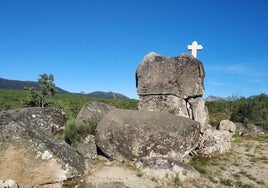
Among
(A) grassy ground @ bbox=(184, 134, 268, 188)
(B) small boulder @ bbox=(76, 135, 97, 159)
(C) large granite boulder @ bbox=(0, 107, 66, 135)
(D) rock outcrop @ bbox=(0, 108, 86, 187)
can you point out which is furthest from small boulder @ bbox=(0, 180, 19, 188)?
(A) grassy ground @ bbox=(184, 134, 268, 188)

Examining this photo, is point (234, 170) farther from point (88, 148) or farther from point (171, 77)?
point (88, 148)

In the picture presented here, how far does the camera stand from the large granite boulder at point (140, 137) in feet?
43.9

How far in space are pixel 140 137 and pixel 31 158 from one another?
14.1 ft

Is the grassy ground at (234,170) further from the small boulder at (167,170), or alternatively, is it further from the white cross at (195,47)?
the white cross at (195,47)

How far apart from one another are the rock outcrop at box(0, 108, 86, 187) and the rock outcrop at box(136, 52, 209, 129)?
7.35m

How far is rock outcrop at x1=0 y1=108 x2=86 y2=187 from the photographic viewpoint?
10992 mm

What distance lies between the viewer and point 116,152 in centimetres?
1349

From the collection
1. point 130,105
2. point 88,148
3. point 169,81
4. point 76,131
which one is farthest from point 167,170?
point 130,105

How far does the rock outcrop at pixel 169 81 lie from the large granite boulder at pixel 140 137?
4124mm

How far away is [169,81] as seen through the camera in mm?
18438

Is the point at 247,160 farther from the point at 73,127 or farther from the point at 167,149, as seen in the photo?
the point at 73,127

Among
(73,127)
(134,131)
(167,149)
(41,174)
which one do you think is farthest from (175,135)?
(41,174)

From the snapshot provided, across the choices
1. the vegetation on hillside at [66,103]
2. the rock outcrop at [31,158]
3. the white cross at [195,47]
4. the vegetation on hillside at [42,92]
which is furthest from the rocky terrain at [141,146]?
the vegetation on hillside at [42,92]

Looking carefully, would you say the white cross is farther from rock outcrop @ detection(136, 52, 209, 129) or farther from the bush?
the bush
